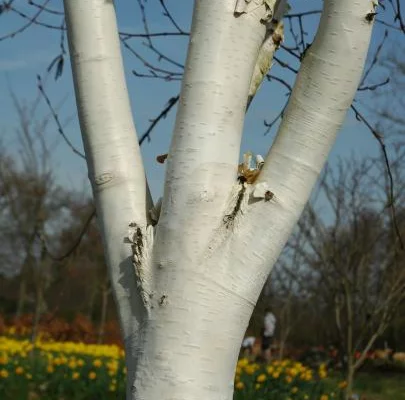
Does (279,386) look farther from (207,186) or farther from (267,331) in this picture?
(267,331)

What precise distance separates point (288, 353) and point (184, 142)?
15.4 metres

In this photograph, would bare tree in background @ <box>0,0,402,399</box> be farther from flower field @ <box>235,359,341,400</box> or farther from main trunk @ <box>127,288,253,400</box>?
flower field @ <box>235,359,341,400</box>

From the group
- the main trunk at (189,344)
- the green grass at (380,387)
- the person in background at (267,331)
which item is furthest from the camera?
the person in background at (267,331)

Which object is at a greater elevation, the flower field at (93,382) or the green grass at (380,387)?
the green grass at (380,387)

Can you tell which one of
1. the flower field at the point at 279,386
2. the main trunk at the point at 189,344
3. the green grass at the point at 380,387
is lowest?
the main trunk at the point at 189,344

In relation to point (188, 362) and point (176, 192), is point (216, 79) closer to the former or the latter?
point (176, 192)

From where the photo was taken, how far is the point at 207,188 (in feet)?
5.56

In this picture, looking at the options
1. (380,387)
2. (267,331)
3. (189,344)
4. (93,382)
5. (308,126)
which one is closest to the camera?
(189,344)

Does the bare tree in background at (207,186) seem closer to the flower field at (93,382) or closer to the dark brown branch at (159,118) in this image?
the dark brown branch at (159,118)

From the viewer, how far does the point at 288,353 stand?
1667cm

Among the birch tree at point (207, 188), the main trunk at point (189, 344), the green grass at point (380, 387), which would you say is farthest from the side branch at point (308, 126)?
the green grass at point (380, 387)

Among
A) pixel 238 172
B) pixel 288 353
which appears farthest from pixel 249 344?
pixel 238 172

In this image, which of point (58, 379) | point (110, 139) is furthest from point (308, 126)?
point (58, 379)

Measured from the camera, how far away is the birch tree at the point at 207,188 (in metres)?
1.63
